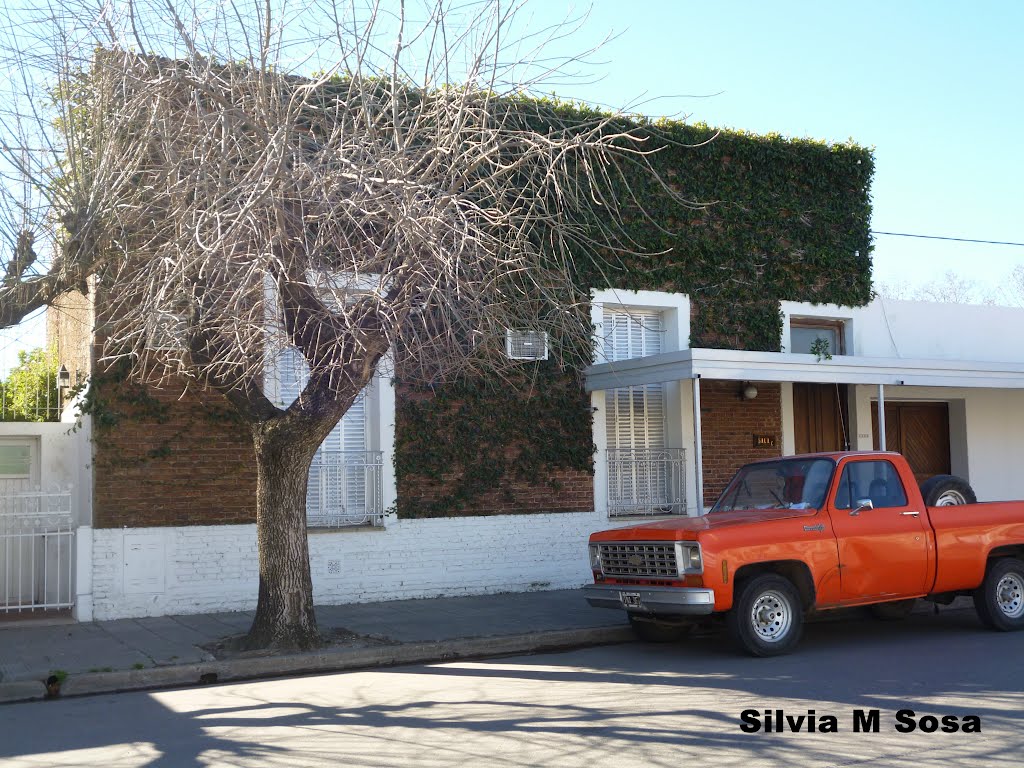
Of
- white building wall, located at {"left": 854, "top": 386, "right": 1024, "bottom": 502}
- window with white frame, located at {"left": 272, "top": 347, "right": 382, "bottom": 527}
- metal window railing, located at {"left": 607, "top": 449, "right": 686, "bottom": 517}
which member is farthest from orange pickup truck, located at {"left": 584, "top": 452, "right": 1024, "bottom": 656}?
white building wall, located at {"left": 854, "top": 386, "right": 1024, "bottom": 502}

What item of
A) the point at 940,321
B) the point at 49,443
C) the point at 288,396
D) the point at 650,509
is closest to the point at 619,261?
the point at 650,509

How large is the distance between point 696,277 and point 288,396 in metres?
6.88

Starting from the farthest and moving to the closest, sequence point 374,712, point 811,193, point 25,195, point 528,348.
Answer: point 811,193 → point 528,348 → point 25,195 → point 374,712

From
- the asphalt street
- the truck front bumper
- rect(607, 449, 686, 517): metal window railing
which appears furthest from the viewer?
rect(607, 449, 686, 517): metal window railing

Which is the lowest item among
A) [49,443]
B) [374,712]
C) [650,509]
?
[374,712]

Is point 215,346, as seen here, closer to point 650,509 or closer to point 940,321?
point 650,509

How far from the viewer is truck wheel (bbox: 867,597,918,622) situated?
12203 mm

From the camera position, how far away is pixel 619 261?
16016mm

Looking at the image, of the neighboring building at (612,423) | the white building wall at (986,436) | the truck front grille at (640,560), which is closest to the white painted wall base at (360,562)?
the neighboring building at (612,423)

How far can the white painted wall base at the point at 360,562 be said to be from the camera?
1244 centimetres

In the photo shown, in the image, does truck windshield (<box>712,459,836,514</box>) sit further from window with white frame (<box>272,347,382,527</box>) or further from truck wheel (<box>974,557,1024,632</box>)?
window with white frame (<box>272,347,382,527</box>)

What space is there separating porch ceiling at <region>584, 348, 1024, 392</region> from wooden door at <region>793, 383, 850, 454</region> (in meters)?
2.82

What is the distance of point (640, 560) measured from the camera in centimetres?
1007

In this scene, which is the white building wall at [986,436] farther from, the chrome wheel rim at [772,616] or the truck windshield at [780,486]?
the chrome wheel rim at [772,616]
